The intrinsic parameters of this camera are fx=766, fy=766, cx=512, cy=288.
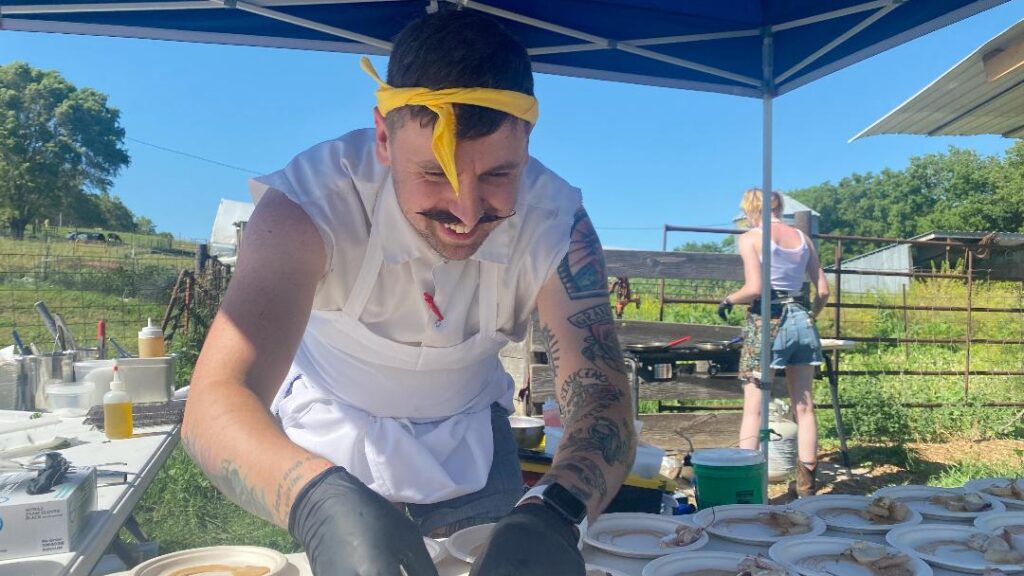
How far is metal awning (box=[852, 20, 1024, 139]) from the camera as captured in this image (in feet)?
9.75

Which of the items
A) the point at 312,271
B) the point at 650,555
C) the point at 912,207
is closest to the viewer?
the point at 312,271

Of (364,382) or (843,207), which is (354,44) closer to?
(364,382)

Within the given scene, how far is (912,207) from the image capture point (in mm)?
59125

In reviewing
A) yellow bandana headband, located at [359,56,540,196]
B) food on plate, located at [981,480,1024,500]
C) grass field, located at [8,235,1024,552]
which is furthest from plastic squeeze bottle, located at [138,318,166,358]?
food on plate, located at [981,480,1024,500]

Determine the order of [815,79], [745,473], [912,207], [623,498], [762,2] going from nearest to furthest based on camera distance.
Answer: [745,473] → [623,498] → [762,2] → [815,79] → [912,207]

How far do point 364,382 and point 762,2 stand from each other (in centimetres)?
231

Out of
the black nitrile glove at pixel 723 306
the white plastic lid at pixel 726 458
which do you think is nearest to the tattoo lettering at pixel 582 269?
the white plastic lid at pixel 726 458

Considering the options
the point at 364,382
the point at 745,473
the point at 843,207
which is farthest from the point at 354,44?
the point at 843,207

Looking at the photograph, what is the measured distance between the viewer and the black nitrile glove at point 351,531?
3.28ft

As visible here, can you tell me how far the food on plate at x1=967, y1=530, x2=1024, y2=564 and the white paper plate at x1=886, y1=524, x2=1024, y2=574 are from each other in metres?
0.01

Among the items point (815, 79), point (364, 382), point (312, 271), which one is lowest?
point (364, 382)

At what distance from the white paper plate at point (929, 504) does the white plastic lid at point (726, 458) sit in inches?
15.0

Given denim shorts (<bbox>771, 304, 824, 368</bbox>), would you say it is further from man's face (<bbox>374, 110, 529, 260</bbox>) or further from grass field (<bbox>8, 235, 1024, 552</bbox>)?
man's face (<bbox>374, 110, 529, 260</bbox>)

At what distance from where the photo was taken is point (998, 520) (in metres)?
1.84
